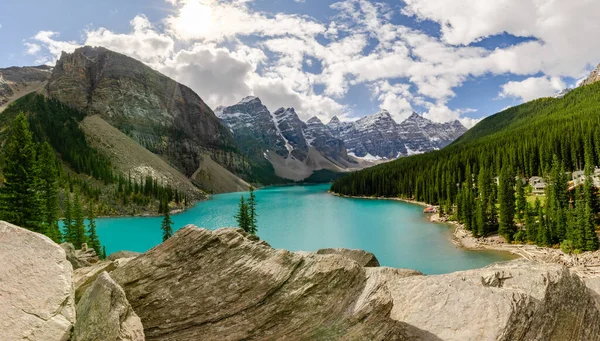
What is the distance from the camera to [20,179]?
30859 mm

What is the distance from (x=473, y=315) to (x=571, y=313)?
496cm

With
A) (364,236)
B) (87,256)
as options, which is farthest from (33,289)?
(364,236)

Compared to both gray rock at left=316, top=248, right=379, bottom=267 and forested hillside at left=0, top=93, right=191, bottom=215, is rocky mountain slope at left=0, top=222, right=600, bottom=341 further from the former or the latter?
forested hillside at left=0, top=93, right=191, bottom=215

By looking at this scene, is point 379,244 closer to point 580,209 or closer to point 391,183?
point 580,209

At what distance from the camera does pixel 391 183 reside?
157875mm

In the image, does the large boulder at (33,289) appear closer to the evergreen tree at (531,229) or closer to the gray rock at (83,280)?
the gray rock at (83,280)

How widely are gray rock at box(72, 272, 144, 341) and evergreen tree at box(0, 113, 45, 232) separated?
98.7ft

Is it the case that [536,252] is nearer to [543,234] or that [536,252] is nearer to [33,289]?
[543,234]

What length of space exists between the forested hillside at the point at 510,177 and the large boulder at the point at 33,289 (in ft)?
196

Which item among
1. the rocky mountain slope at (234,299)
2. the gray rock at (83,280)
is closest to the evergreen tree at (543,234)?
the rocky mountain slope at (234,299)

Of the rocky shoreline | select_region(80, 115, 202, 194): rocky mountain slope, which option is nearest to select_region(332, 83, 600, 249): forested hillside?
the rocky shoreline

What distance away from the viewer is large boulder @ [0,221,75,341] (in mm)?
6762

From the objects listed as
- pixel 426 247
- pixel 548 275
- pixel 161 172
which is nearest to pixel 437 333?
pixel 548 275

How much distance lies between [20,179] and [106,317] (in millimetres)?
31732
